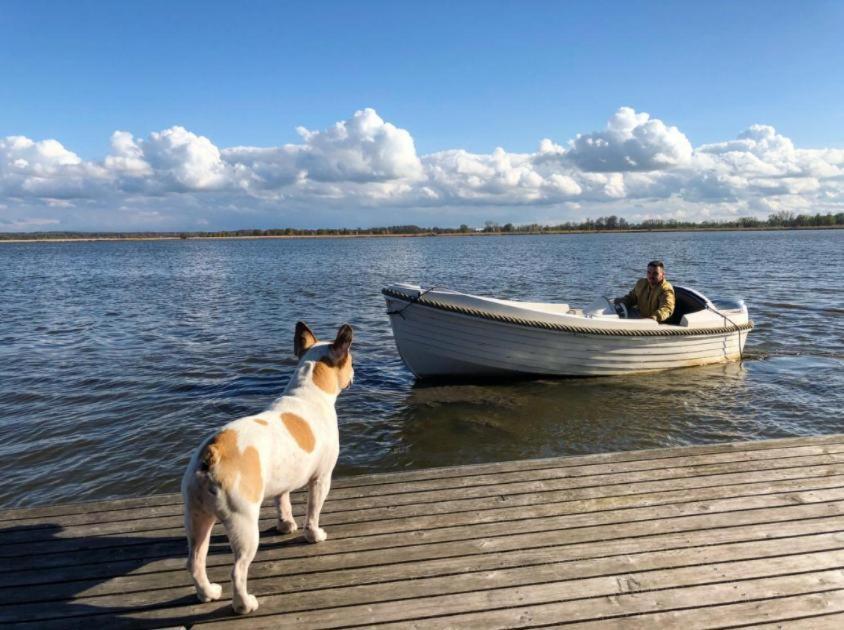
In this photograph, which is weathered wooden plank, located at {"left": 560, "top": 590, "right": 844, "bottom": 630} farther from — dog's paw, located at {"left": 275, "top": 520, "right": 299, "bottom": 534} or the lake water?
the lake water

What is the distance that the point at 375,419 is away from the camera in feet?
28.7

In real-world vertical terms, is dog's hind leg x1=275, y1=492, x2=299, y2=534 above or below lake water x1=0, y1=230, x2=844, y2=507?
above

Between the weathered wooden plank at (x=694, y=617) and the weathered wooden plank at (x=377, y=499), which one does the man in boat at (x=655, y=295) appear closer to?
the weathered wooden plank at (x=377, y=499)

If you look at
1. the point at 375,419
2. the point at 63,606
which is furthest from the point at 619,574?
the point at 375,419

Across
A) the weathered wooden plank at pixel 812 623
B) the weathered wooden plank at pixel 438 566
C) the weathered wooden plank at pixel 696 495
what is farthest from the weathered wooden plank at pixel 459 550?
the weathered wooden plank at pixel 812 623

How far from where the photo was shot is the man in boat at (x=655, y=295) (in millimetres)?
10157

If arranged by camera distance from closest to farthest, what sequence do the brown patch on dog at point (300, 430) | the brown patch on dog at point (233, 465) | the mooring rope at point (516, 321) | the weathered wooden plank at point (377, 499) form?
1. the brown patch on dog at point (233, 465)
2. the brown patch on dog at point (300, 430)
3. the weathered wooden plank at point (377, 499)
4. the mooring rope at point (516, 321)

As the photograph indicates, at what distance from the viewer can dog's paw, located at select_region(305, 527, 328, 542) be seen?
364cm

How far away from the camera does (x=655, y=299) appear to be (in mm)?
10391

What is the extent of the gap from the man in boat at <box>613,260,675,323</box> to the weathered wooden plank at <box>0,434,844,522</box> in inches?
205

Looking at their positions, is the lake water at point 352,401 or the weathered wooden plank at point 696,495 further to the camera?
the lake water at point 352,401

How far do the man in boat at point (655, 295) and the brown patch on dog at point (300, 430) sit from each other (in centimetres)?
837

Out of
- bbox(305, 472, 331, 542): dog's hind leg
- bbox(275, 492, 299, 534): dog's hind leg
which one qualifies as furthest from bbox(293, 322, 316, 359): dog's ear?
bbox(275, 492, 299, 534): dog's hind leg

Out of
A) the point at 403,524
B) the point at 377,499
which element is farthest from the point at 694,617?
the point at 377,499
